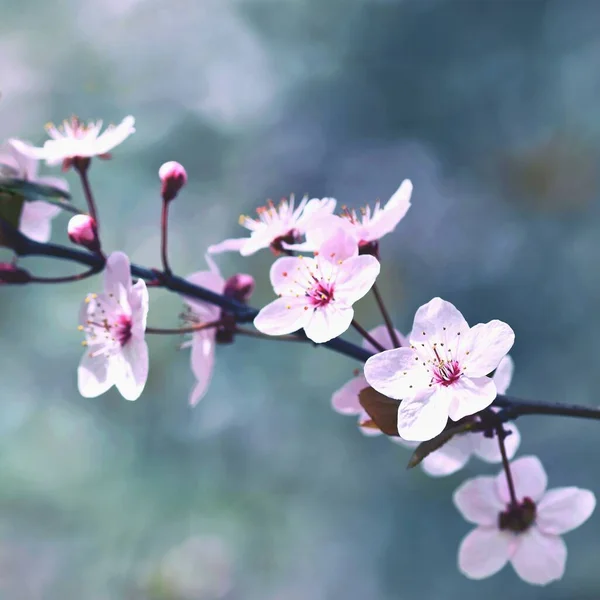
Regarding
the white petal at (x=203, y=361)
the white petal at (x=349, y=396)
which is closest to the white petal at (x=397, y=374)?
the white petal at (x=349, y=396)

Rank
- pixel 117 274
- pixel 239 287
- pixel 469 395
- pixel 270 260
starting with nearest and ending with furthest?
1. pixel 469 395
2. pixel 117 274
3. pixel 239 287
4. pixel 270 260

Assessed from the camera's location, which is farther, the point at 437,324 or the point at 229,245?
the point at 229,245

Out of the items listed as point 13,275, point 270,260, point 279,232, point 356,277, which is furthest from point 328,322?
point 270,260

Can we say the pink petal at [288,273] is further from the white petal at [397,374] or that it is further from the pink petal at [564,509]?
Result: the pink petal at [564,509]

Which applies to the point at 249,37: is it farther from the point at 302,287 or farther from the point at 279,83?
the point at 302,287

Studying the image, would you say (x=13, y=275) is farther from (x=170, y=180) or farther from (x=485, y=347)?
(x=485, y=347)

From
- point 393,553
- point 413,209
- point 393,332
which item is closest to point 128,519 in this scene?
point 393,553

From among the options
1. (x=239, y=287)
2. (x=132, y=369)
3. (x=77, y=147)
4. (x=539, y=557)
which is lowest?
(x=539, y=557)
